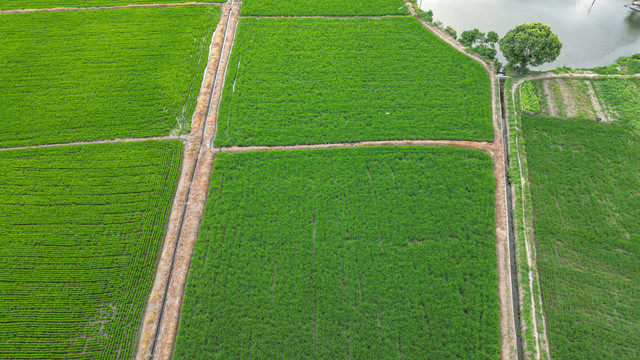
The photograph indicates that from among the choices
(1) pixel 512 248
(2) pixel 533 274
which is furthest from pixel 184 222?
(2) pixel 533 274

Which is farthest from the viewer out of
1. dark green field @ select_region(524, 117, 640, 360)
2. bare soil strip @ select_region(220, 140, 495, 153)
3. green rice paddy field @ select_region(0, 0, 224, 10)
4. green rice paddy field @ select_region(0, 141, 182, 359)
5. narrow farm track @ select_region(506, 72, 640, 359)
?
green rice paddy field @ select_region(0, 0, 224, 10)

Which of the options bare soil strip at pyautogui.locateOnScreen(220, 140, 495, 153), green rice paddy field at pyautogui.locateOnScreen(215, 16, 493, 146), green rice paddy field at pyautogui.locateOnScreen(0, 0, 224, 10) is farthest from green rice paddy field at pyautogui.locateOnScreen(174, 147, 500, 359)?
green rice paddy field at pyautogui.locateOnScreen(0, 0, 224, 10)

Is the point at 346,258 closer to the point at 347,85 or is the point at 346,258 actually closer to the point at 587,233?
the point at 347,85

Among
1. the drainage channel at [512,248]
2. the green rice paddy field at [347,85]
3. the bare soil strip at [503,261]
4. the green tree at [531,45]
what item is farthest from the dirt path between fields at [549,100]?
the green rice paddy field at [347,85]

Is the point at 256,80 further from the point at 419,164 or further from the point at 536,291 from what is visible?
the point at 536,291

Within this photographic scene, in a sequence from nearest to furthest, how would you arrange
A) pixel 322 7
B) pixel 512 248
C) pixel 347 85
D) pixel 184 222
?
pixel 512 248 < pixel 184 222 < pixel 347 85 < pixel 322 7

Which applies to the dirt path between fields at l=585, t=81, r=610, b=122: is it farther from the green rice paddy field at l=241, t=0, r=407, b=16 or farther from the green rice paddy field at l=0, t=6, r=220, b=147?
the green rice paddy field at l=0, t=6, r=220, b=147
